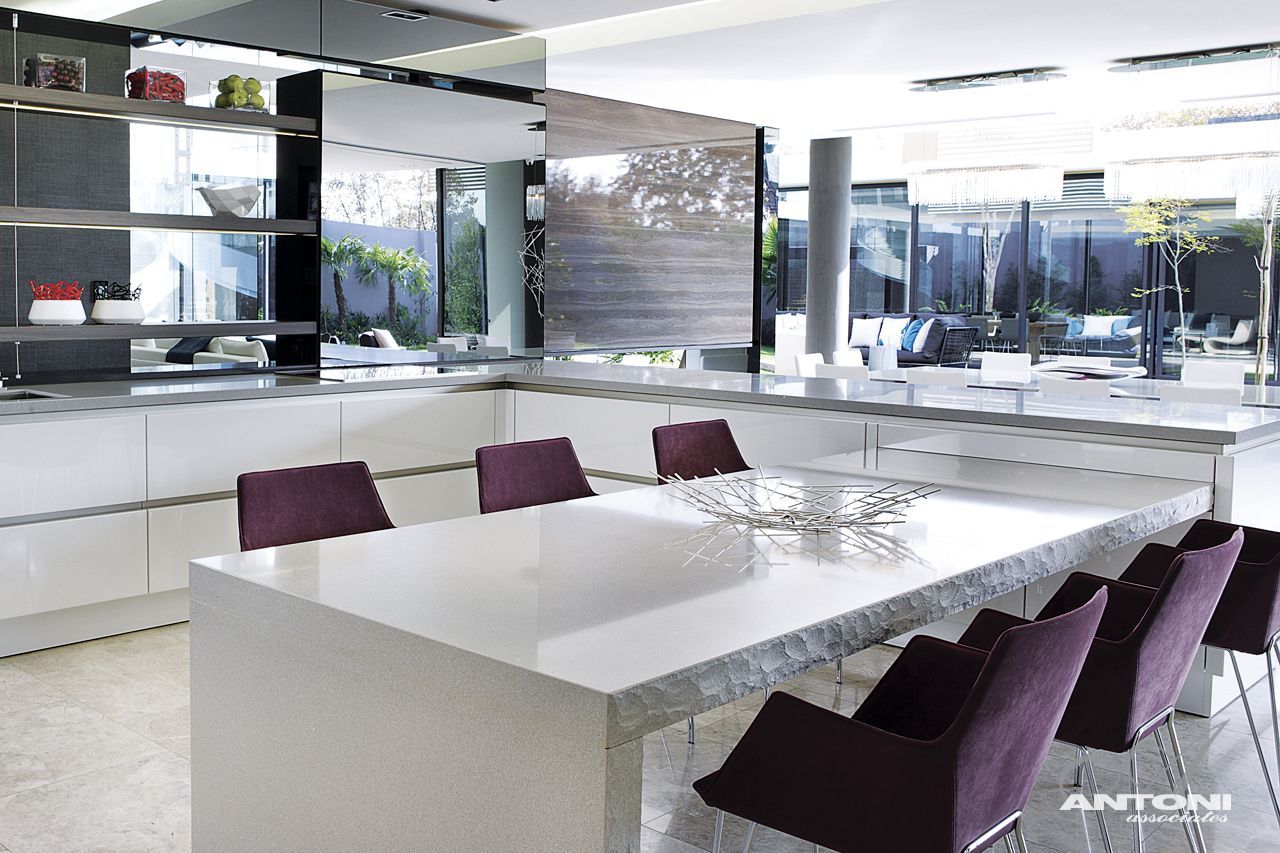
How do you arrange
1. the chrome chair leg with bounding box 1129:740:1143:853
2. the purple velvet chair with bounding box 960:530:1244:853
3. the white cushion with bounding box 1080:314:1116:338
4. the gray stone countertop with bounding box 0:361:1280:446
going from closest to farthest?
1. the purple velvet chair with bounding box 960:530:1244:853
2. the chrome chair leg with bounding box 1129:740:1143:853
3. the gray stone countertop with bounding box 0:361:1280:446
4. the white cushion with bounding box 1080:314:1116:338

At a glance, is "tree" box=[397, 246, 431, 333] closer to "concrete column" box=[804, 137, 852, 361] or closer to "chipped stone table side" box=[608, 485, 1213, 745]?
"chipped stone table side" box=[608, 485, 1213, 745]

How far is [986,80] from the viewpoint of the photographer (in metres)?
7.26

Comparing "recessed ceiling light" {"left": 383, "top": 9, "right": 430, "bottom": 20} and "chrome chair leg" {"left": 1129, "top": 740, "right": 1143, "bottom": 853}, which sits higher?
"recessed ceiling light" {"left": 383, "top": 9, "right": 430, "bottom": 20}

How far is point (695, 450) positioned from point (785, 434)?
0.69 meters

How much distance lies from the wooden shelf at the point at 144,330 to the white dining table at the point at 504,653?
8.13 ft

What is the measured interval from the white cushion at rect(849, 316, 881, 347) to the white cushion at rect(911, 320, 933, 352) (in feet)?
1.46

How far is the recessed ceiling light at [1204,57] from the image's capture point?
6277 millimetres

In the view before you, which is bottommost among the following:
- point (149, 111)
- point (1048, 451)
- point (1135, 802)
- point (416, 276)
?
point (1135, 802)

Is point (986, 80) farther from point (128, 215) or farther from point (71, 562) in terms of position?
point (71, 562)

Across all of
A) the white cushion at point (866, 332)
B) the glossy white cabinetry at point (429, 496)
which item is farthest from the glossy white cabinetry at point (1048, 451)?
the white cushion at point (866, 332)

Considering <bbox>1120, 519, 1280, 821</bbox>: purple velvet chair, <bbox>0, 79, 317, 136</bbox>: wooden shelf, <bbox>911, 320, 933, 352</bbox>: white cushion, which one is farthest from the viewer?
<bbox>911, 320, 933, 352</bbox>: white cushion

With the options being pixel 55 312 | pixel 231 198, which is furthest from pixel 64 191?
pixel 231 198

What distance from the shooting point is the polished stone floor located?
267cm

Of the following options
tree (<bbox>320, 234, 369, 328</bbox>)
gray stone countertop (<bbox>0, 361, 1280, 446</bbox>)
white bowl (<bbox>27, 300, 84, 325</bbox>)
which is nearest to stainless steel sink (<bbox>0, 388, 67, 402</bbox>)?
gray stone countertop (<bbox>0, 361, 1280, 446</bbox>)
